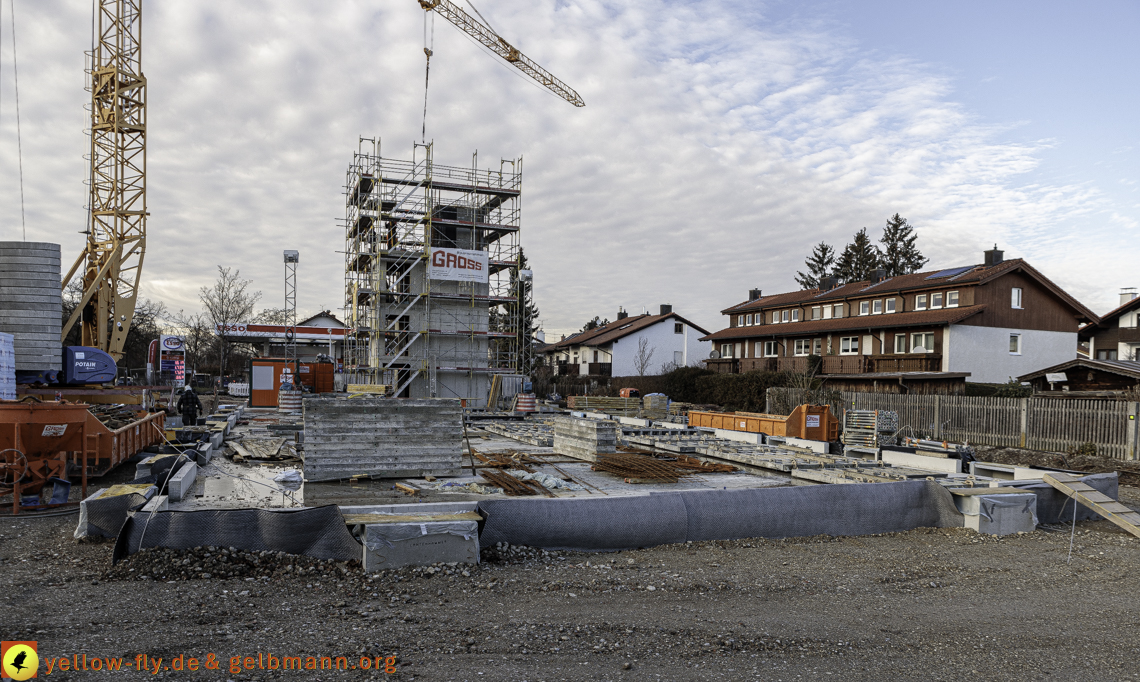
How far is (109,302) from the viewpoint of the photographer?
31859 millimetres

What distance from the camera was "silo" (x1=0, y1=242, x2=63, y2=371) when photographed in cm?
1603

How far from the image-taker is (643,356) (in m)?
59.1

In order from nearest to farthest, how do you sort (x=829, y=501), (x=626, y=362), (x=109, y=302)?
(x=829, y=501), (x=109, y=302), (x=626, y=362)

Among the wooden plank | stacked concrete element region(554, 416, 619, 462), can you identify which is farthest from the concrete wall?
the wooden plank

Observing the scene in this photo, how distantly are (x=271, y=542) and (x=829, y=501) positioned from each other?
23.3ft

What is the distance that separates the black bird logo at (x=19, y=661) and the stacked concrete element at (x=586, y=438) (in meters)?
9.95

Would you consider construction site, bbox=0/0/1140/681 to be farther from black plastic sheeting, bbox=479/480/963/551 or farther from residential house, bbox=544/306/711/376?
residential house, bbox=544/306/711/376

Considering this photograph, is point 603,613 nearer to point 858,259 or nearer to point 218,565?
point 218,565

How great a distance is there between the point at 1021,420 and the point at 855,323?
20240 mm

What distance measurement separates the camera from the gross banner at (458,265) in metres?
34.0

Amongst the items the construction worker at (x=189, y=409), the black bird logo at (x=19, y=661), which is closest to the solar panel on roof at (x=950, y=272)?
the construction worker at (x=189, y=409)

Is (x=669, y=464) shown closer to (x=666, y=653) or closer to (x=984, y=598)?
(x=984, y=598)

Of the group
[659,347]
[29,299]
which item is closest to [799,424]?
[29,299]

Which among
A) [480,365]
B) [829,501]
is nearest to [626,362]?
[480,365]
